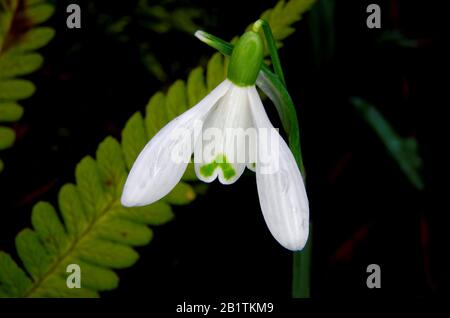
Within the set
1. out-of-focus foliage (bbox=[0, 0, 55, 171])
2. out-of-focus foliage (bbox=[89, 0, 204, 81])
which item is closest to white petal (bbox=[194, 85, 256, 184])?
out-of-focus foliage (bbox=[0, 0, 55, 171])

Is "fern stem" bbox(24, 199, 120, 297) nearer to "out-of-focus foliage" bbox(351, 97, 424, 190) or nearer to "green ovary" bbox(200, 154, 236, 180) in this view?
"green ovary" bbox(200, 154, 236, 180)

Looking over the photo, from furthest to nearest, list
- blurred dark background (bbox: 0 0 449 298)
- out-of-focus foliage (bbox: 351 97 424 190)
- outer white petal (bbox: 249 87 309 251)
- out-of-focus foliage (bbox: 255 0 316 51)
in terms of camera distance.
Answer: out-of-focus foliage (bbox: 351 97 424 190)
blurred dark background (bbox: 0 0 449 298)
out-of-focus foliage (bbox: 255 0 316 51)
outer white petal (bbox: 249 87 309 251)

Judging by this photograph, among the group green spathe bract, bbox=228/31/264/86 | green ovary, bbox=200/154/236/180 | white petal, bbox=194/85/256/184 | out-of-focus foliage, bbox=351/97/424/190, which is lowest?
green ovary, bbox=200/154/236/180

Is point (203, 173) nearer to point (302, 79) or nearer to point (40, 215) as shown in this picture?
point (40, 215)

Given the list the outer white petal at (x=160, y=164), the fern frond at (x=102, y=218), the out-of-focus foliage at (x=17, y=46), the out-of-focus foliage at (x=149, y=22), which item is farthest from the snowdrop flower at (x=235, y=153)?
the out-of-focus foliage at (x=149, y=22)

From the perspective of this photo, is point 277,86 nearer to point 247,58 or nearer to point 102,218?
point 247,58

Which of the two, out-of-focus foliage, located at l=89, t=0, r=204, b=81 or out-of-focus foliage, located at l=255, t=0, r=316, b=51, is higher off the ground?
out-of-focus foliage, located at l=89, t=0, r=204, b=81
